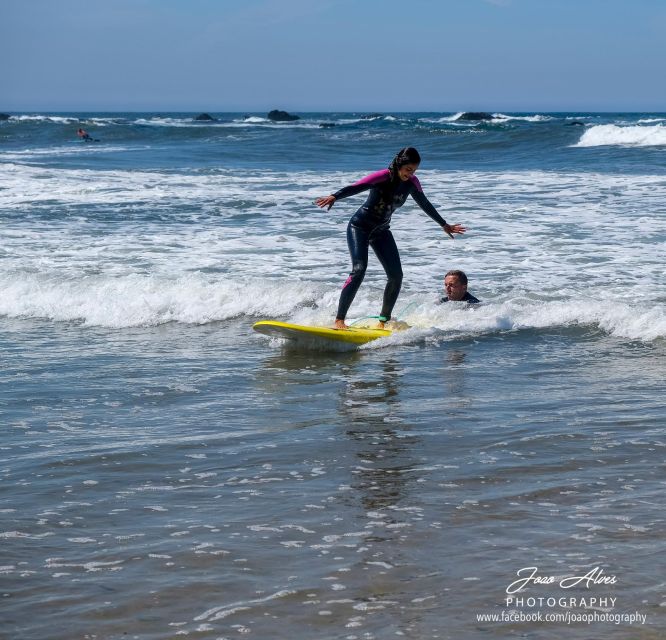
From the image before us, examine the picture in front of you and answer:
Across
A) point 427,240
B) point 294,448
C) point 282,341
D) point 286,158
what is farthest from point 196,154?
point 294,448

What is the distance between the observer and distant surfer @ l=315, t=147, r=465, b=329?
8.31 m

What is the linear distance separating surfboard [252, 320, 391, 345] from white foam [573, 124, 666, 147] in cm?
2882

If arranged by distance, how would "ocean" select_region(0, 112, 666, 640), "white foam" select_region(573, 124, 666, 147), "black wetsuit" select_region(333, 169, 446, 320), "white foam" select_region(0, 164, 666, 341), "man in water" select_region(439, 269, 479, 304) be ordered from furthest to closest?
"white foam" select_region(573, 124, 666, 147)
"white foam" select_region(0, 164, 666, 341)
"man in water" select_region(439, 269, 479, 304)
"black wetsuit" select_region(333, 169, 446, 320)
"ocean" select_region(0, 112, 666, 640)

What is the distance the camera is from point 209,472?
490 cm

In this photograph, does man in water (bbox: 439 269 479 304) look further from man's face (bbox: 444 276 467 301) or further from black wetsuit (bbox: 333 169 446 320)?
black wetsuit (bbox: 333 169 446 320)

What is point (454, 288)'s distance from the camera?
935cm

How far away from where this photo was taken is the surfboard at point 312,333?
818cm

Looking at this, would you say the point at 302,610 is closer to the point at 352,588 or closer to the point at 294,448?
the point at 352,588

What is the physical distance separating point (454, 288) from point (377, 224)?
1237 mm

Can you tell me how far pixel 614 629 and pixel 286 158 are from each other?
29.6m

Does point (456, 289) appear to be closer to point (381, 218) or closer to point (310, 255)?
point (381, 218)

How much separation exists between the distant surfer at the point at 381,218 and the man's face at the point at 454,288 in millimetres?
717

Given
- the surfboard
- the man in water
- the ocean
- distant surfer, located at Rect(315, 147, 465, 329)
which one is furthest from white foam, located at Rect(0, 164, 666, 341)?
distant surfer, located at Rect(315, 147, 465, 329)

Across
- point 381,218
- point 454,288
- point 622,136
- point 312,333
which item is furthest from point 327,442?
point 622,136
